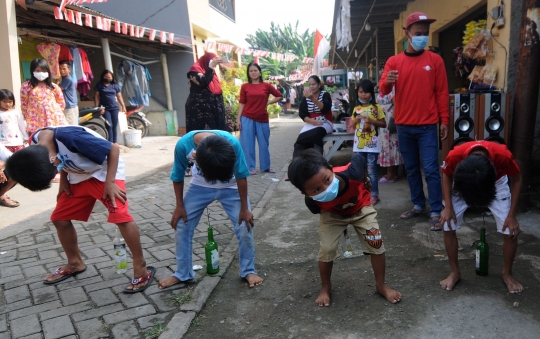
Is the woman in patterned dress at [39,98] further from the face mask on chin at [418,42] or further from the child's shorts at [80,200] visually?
the face mask on chin at [418,42]

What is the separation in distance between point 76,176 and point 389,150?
4.28m

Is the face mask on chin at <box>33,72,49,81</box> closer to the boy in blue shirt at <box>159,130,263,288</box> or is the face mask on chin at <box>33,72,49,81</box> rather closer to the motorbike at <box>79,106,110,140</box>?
the motorbike at <box>79,106,110,140</box>

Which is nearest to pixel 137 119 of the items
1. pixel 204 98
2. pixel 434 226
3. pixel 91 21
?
pixel 91 21

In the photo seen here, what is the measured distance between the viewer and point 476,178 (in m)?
2.67

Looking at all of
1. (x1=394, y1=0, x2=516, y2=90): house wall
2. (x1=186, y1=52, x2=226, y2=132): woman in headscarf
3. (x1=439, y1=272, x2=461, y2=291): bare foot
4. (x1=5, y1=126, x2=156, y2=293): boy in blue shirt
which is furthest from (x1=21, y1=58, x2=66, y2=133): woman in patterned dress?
(x1=439, y1=272, x2=461, y2=291): bare foot

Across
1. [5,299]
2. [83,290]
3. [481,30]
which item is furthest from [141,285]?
[481,30]

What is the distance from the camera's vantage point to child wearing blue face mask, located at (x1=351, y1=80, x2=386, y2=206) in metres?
5.31

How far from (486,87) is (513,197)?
7.55ft

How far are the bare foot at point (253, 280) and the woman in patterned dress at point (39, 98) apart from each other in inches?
202

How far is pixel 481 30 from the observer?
205 inches

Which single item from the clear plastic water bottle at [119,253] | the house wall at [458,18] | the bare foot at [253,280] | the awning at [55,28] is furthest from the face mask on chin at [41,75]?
the house wall at [458,18]

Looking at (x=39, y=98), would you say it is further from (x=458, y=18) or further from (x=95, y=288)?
(x=458, y=18)

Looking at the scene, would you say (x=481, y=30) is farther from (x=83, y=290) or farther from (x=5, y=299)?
(x=5, y=299)

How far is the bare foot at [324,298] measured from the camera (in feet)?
10.0
